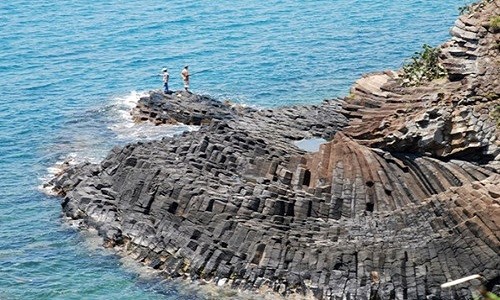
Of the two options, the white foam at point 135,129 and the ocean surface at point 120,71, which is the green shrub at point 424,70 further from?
the ocean surface at point 120,71

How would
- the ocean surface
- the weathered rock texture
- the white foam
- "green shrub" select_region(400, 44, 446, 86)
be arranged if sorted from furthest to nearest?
the white foam
"green shrub" select_region(400, 44, 446, 86)
the ocean surface
the weathered rock texture

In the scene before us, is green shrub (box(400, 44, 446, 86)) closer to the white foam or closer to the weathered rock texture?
the weathered rock texture

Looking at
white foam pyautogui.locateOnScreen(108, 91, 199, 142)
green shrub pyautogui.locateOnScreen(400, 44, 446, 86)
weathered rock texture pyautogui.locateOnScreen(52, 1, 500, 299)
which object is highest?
green shrub pyautogui.locateOnScreen(400, 44, 446, 86)

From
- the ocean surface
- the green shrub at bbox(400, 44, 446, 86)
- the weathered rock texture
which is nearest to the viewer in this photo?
the weathered rock texture

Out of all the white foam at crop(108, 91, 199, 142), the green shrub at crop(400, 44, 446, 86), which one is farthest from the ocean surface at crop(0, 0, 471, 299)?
the green shrub at crop(400, 44, 446, 86)

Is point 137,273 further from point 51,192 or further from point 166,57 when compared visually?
point 166,57

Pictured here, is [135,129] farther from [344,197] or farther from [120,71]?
[344,197]

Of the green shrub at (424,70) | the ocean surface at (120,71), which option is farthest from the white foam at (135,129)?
the green shrub at (424,70)
